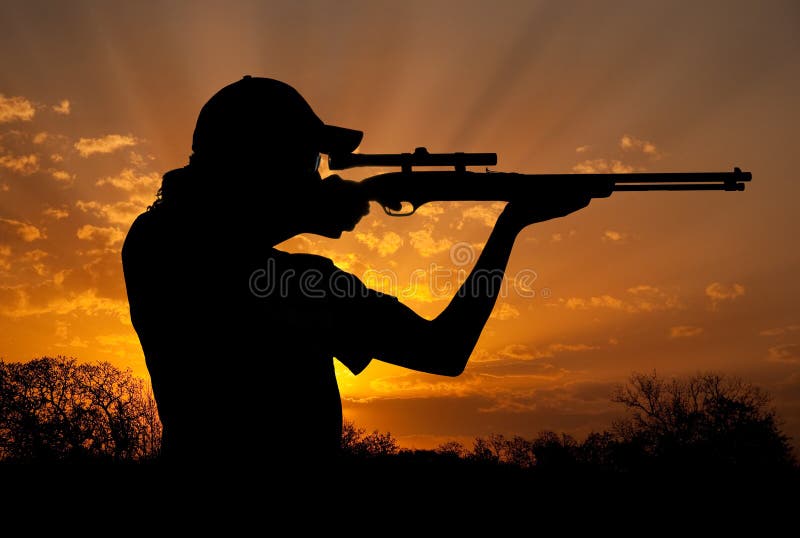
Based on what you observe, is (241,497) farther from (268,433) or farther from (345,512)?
(345,512)

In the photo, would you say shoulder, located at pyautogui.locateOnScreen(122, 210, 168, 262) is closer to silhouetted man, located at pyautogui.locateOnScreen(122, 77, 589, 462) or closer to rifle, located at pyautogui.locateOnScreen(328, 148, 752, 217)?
silhouetted man, located at pyautogui.locateOnScreen(122, 77, 589, 462)

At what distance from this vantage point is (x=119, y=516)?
85.7 feet

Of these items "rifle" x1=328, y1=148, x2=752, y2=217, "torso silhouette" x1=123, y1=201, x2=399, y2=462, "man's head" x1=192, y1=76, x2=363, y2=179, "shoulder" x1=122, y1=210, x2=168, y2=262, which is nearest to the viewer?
"torso silhouette" x1=123, y1=201, x2=399, y2=462

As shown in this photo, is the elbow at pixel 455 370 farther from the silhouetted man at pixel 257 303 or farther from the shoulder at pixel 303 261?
the shoulder at pixel 303 261

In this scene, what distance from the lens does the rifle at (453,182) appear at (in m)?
4.30

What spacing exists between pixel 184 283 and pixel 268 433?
0.70 metres

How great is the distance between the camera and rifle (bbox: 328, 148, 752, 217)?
4.30 metres

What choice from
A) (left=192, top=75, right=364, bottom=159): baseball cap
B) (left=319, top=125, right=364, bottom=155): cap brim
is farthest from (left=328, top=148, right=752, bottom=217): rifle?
(left=192, top=75, right=364, bottom=159): baseball cap

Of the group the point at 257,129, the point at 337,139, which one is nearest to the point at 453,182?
the point at 337,139

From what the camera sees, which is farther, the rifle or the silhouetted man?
the rifle

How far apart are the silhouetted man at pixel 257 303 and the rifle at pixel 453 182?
1.26 m

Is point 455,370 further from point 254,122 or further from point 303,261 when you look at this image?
point 254,122

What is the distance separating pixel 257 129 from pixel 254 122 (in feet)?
0.13

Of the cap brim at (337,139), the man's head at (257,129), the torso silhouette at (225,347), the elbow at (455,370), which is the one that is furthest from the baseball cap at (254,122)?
the elbow at (455,370)
